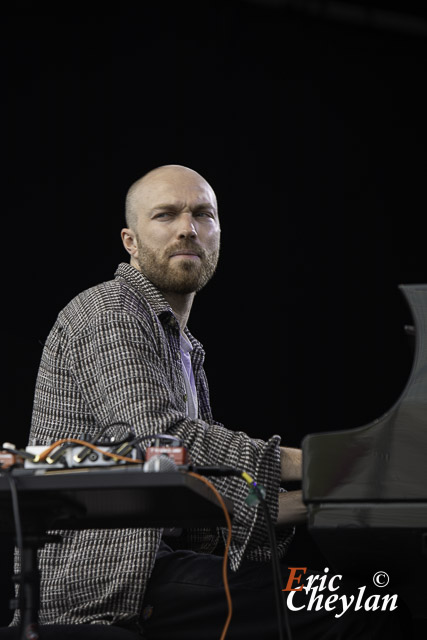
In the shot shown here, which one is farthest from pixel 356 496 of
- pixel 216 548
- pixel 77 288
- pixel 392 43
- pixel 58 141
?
pixel 392 43

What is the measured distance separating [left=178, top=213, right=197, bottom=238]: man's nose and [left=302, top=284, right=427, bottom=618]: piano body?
1.11m

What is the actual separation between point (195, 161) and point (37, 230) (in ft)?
2.67

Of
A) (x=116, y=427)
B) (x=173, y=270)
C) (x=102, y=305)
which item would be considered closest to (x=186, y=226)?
(x=173, y=270)

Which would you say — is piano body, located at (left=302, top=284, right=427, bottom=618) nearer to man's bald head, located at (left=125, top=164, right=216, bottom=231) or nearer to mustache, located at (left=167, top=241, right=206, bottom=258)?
mustache, located at (left=167, top=241, right=206, bottom=258)

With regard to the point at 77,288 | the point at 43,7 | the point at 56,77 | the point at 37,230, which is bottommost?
the point at 77,288

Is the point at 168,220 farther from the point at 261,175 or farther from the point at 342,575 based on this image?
the point at 261,175

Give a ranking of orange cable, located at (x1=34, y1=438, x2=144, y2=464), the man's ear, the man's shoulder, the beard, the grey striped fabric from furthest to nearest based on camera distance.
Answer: the man's ear, the beard, the man's shoulder, the grey striped fabric, orange cable, located at (x1=34, y1=438, x2=144, y2=464)

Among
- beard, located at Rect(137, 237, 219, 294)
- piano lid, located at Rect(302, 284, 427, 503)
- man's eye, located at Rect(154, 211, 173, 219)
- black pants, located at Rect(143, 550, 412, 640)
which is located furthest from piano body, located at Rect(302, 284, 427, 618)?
man's eye, located at Rect(154, 211, 173, 219)

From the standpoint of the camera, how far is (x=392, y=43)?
449 centimetres

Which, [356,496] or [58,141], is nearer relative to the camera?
[356,496]

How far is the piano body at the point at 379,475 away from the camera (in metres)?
1.45

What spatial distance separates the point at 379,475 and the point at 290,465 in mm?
411

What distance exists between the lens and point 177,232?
8.36ft

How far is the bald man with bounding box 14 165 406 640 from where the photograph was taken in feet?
5.89
